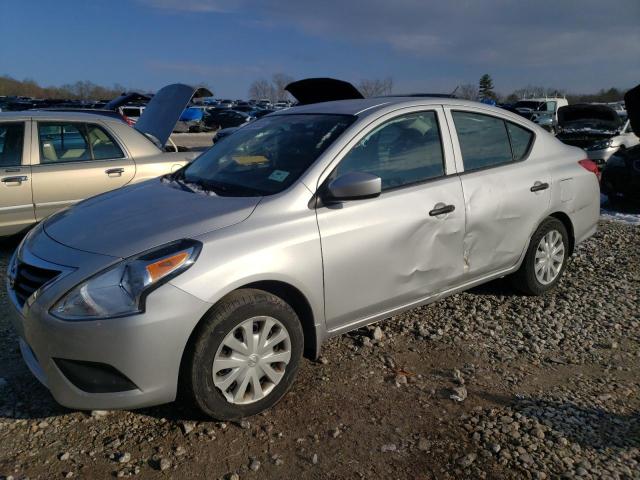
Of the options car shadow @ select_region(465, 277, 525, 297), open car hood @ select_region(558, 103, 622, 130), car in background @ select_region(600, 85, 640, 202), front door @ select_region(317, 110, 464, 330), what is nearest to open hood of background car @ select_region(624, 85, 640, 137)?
car in background @ select_region(600, 85, 640, 202)

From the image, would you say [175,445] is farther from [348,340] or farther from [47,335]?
[348,340]

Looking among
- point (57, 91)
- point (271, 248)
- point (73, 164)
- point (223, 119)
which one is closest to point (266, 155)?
point (271, 248)

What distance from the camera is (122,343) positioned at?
237 centimetres

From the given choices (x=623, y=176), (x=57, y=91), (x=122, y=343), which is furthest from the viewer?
(x=57, y=91)

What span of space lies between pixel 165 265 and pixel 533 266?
3.14m

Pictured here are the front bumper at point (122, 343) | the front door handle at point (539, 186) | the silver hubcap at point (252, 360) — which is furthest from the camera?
the front door handle at point (539, 186)

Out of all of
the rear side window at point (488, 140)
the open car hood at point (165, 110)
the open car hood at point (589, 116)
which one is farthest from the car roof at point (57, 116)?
the open car hood at point (589, 116)

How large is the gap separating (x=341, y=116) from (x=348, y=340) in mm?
1563

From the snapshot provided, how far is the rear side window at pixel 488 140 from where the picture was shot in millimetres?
3797

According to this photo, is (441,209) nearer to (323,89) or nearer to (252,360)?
(252,360)

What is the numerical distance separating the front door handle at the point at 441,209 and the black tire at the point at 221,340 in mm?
1209

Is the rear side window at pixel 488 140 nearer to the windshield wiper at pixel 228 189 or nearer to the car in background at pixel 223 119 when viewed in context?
the windshield wiper at pixel 228 189

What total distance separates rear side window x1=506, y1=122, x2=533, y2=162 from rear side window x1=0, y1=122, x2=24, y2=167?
189 inches

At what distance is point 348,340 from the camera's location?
3727 millimetres
